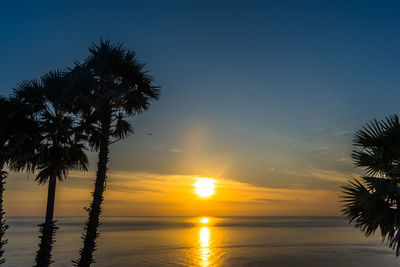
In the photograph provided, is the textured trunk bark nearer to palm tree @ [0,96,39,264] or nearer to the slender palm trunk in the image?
the slender palm trunk

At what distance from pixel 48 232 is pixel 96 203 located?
3326mm

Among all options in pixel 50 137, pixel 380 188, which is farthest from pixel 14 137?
pixel 380 188

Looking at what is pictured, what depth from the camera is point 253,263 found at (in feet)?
118

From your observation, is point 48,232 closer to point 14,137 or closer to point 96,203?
point 96,203

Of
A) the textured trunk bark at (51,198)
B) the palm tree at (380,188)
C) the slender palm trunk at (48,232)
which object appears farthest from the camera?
the textured trunk bark at (51,198)

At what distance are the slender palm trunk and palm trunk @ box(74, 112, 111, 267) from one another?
199 cm

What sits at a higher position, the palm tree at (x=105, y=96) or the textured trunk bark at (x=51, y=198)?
the palm tree at (x=105, y=96)

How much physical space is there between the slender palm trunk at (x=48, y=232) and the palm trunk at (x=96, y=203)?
6.54 ft

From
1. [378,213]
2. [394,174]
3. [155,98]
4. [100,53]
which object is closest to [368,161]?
[394,174]

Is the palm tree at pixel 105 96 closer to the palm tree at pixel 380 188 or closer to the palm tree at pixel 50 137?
the palm tree at pixel 50 137

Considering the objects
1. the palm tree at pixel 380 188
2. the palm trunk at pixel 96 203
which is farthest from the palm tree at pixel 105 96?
the palm tree at pixel 380 188

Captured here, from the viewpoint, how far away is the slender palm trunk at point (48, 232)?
15891mm

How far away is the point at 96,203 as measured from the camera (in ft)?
50.4

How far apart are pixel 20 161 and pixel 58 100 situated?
3703 mm
